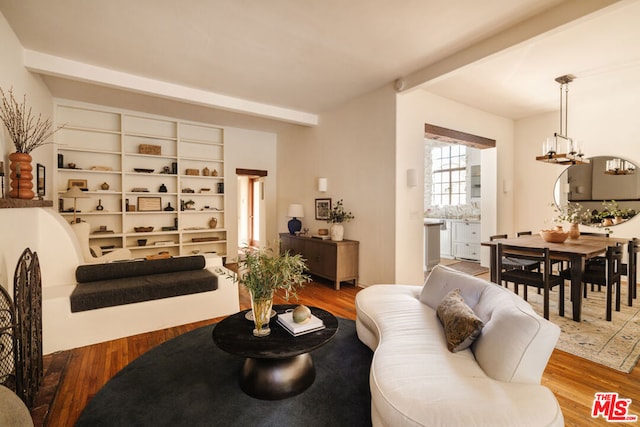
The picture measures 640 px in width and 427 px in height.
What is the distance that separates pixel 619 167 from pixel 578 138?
74cm

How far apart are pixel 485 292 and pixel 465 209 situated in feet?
17.6

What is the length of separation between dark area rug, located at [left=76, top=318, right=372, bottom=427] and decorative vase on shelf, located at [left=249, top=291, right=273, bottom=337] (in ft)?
1.35

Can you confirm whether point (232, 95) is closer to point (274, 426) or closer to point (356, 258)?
point (356, 258)

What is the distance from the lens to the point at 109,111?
A: 530cm

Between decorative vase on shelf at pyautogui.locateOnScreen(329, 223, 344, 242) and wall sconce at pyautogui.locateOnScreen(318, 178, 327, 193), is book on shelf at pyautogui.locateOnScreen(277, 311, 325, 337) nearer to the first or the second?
decorative vase on shelf at pyautogui.locateOnScreen(329, 223, 344, 242)

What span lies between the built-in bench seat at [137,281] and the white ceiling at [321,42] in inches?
92.2

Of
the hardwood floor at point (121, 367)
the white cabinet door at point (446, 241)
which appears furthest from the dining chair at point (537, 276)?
the white cabinet door at point (446, 241)

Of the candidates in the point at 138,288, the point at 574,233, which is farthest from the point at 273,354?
the point at 574,233

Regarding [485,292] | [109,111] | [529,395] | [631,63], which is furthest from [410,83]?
[109,111]

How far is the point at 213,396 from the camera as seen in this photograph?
1.98 meters

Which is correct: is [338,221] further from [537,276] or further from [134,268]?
[134,268]

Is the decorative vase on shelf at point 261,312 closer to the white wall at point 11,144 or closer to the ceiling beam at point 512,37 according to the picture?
the white wall at point 11,144

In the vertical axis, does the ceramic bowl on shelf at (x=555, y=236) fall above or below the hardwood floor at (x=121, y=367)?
above

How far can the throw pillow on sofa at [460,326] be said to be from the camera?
179 centimetres
